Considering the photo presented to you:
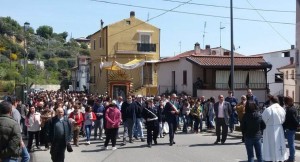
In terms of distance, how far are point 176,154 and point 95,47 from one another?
44.2 metres

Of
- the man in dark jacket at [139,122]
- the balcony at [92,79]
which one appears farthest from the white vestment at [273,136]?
the balcony at [92,79]

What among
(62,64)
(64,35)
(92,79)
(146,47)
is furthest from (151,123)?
(64,35)

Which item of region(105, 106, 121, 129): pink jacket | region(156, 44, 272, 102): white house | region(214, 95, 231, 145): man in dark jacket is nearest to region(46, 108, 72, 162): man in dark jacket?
region(105, 106, 121, 129): pink jacket

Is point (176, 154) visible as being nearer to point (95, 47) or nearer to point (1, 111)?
point (1, 111)

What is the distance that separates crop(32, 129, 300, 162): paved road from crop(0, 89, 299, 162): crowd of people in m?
0.44

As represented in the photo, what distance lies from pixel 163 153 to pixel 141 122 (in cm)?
418

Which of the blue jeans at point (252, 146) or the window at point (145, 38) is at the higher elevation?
the window at point (145, 38)

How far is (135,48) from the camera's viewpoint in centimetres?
5266

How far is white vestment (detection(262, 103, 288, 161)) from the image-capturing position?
1159cm

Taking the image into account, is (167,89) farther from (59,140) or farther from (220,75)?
(59,140)

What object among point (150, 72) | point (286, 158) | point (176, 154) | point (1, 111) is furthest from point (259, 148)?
point (150, 72)

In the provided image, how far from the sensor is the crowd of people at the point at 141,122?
1088 centimetres

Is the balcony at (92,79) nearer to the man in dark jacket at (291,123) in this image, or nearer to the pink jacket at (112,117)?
the pink jacket at (112,117)

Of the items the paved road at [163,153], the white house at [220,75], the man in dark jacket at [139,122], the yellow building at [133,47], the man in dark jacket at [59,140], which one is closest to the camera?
the man in dark jacket at [59,140]
